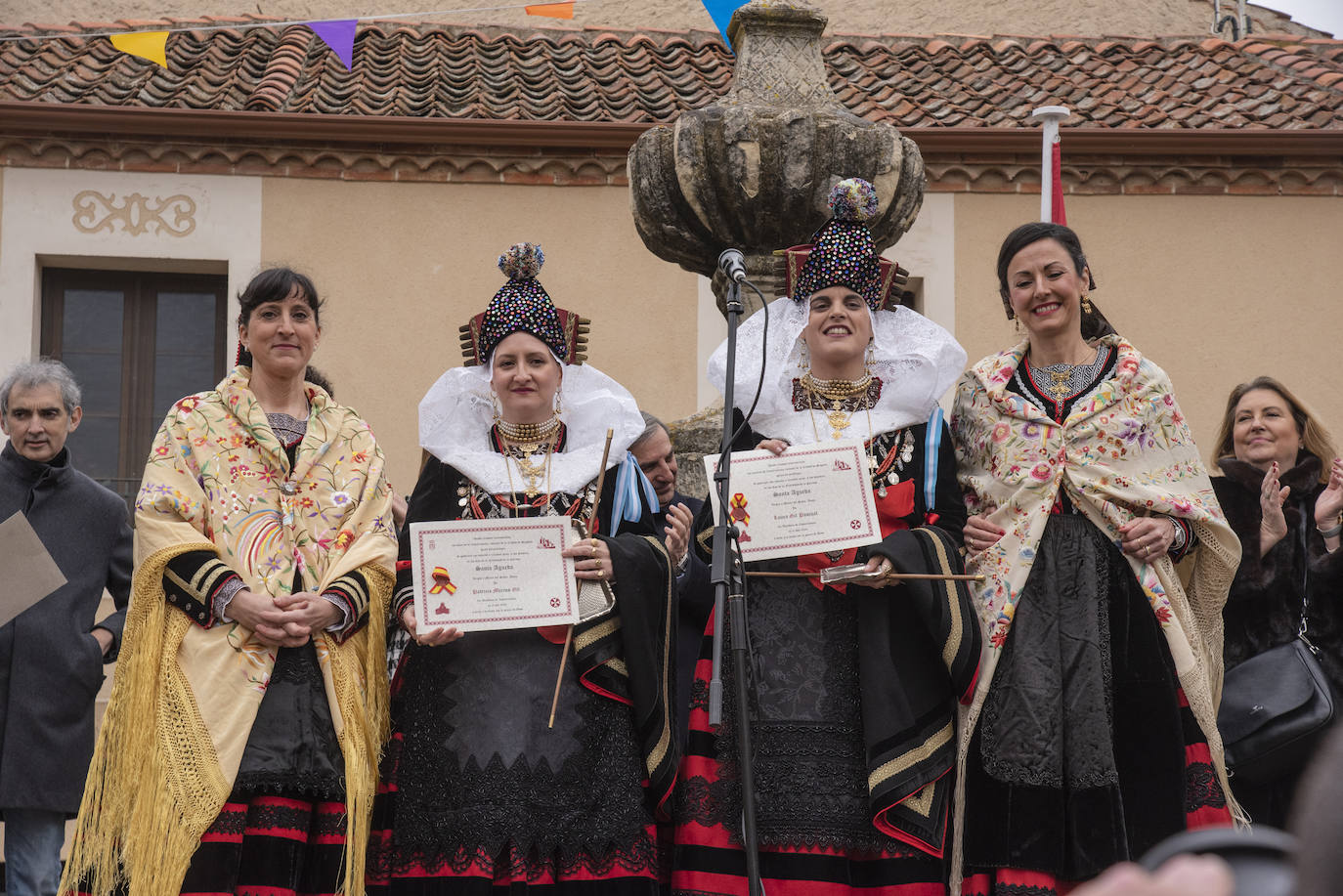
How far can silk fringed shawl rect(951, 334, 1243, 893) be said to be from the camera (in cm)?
422

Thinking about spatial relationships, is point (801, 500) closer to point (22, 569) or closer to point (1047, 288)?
point (1047, 288)

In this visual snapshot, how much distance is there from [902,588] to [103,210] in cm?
846

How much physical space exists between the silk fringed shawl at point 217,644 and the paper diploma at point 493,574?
0.27 m

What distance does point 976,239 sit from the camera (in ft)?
37.8

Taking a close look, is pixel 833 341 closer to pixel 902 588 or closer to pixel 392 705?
pixel 902 588

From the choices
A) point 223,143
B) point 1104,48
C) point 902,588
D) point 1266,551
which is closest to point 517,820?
point 902,588

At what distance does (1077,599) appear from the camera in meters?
4.21

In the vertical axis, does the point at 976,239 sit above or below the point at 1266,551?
above

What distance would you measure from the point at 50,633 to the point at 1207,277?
8819mm

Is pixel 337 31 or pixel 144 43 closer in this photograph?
pixel 337 31

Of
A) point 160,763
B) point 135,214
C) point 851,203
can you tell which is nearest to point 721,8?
point 851,203

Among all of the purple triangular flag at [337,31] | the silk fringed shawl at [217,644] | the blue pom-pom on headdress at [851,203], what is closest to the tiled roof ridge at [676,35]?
the purple triangular flag at [337,31]

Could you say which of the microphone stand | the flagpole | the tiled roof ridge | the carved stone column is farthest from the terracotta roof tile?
the microphone stand

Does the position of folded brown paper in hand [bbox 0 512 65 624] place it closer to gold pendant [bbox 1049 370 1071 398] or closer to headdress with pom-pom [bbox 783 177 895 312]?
headdress with pom-pom [bbox 783 177 895 312]
